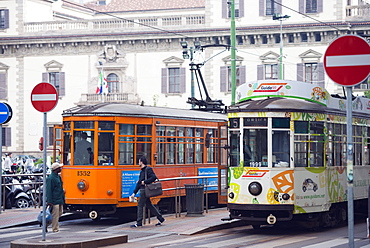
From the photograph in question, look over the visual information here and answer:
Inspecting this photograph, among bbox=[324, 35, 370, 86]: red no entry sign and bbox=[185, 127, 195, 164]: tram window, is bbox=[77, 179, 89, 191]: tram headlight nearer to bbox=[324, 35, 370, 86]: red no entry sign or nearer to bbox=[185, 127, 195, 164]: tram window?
bbox=[185, 127, 195, 164]: tram window

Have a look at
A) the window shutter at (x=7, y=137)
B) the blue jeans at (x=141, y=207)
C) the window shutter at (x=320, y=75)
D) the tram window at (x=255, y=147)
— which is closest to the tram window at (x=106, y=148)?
the blue jeans at (x=141, y=207)

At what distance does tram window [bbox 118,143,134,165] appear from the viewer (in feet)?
64.3

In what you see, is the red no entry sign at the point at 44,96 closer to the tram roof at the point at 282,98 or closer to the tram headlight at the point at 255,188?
the tram roof at the point at 282,98

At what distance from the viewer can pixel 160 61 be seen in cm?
6091

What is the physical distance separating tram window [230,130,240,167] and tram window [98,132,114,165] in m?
3.73

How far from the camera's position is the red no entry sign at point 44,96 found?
14.1 m

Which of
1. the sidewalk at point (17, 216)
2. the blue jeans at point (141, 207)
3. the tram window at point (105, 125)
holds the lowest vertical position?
the sidewalk at point (17, 216)

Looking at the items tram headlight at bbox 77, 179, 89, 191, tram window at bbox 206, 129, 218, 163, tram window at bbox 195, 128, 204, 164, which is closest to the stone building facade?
tram window at bbox 206, 129, 218, 163

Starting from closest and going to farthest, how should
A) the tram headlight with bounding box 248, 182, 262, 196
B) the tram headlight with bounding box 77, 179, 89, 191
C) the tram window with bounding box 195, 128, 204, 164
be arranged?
1. the tram headlight with bounding box 248, 182, 262, 196
2. the tram headlight with bounding box 77, 179, 89, 191
3. the tram window with bounding box 195, 128, 204, 164

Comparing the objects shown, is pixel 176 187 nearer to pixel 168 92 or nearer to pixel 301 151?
pixel 301 151

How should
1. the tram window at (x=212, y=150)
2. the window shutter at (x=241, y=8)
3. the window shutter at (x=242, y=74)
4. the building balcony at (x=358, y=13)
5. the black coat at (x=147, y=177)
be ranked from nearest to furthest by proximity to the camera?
the black coat at (x=147, y=177) < the tram window at (x=212, y=150) < the building balcony at (x=358, y=13) < the window shutter at (x=242, y=74) < the window shutter at (x=241, y=8)

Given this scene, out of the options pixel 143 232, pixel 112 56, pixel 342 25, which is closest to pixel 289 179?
pixel 143 232

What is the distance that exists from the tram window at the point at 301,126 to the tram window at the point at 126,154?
192 inches

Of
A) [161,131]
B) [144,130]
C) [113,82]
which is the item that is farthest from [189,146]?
[113,82]
